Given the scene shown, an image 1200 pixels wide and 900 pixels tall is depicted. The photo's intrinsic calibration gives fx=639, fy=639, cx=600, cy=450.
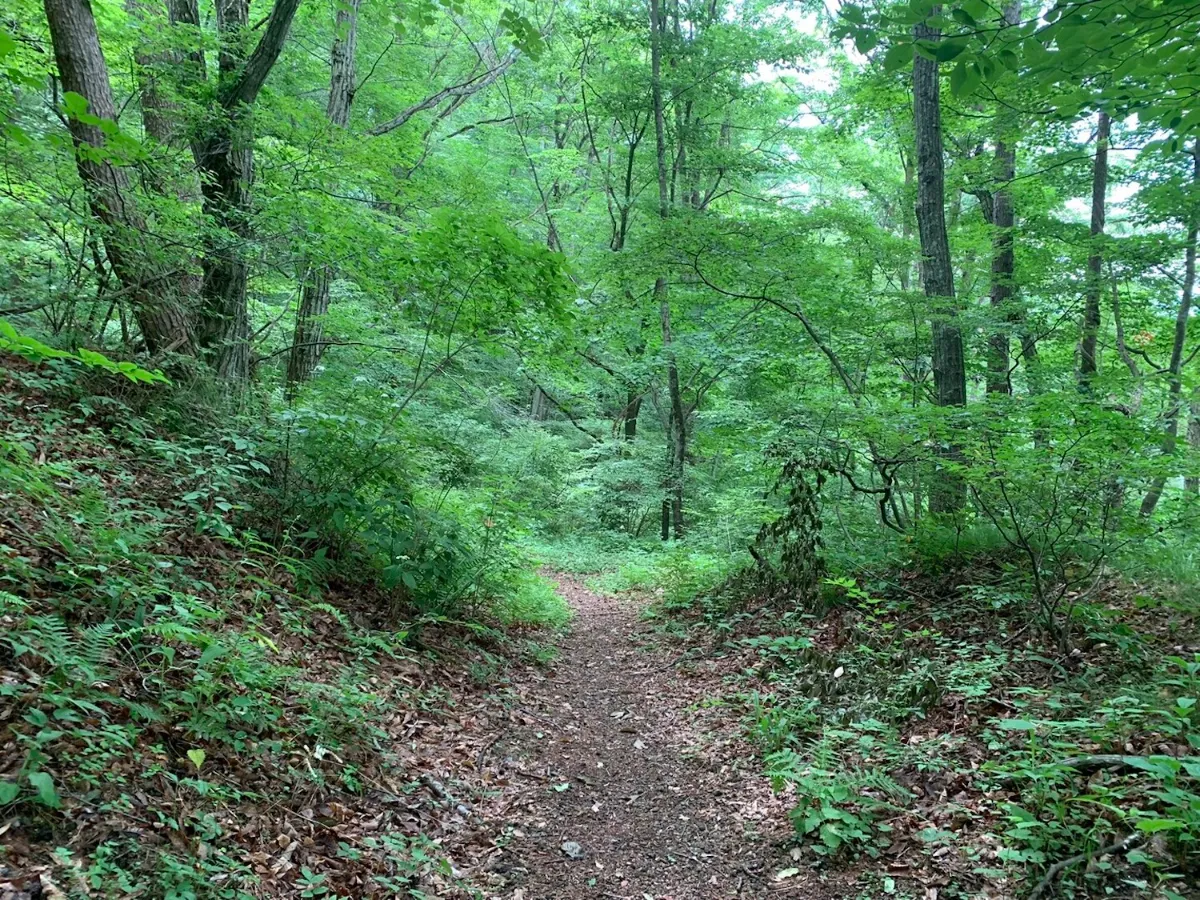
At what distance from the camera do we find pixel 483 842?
3.73 meters

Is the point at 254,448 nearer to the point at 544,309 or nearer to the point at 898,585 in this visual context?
the point at 544,309

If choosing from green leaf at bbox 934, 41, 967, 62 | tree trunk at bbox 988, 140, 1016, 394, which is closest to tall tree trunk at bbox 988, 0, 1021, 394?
tree trunk at bbox 988, 140, 1016, 394

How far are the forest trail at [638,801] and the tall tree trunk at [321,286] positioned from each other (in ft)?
15.0

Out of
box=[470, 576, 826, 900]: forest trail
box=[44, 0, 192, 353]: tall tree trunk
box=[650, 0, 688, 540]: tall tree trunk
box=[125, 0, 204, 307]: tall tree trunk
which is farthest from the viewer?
box=[650, 0, 688, 540]: tall tree trunk

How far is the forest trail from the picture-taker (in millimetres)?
3561

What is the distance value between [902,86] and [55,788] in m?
11.8

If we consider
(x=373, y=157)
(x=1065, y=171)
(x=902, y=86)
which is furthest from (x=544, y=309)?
(x=1065, y=171)

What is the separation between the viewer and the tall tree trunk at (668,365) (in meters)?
13.8

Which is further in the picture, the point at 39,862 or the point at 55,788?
the point at 55,788

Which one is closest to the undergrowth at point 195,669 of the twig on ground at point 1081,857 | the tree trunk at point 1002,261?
the twig on ground at point 1081,857

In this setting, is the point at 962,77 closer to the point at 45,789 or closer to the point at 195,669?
the point at 45,789

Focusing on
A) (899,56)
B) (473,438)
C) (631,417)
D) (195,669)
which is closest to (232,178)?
(195,669)

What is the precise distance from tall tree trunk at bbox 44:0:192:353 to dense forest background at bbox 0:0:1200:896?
1.4 inches

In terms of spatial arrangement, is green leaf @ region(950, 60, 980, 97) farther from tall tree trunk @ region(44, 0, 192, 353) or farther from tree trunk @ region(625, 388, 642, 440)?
tree trunk @ region(625, 388, 642, 440)
